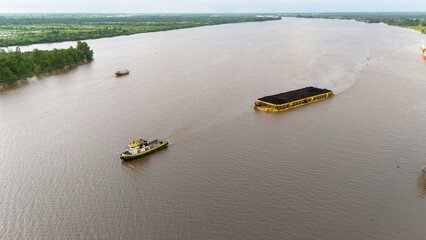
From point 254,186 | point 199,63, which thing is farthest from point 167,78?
point 254,186

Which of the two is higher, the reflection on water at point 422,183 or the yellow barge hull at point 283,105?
the reflection on water at point 422,183

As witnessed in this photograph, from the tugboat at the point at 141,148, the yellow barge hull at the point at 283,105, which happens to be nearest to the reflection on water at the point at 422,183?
the yellow barge hull at the point at 283,105

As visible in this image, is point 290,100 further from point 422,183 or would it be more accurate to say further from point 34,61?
point 34,61

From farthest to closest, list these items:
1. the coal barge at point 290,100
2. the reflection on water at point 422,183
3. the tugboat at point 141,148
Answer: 1. the coal barge at point 290,100
2. the tugboat at point 141,148
3. the reflection on water at point 422,183

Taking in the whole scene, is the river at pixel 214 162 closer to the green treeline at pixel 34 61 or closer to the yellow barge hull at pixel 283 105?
the yellow barge hull at pixel 283 105

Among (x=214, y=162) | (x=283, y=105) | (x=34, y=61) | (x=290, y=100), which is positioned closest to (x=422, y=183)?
(x=214, y=162)

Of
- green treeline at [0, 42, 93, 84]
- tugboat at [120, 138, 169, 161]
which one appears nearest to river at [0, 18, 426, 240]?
tugboat at [120, 138, 169, 161]
